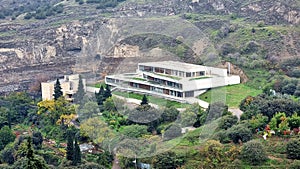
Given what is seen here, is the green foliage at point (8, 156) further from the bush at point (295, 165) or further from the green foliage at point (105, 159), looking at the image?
the bush at point (295, 165)

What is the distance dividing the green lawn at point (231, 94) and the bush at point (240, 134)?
3184 mm

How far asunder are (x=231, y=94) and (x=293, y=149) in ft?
20.0

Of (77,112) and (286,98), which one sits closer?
(286,98)

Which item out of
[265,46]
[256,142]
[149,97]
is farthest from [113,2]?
[256,142]

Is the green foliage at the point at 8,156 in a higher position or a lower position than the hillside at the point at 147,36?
lower

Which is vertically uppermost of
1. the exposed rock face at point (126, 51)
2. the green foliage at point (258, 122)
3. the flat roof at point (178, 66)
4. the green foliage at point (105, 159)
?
the exposed rock face at point (126, 51)

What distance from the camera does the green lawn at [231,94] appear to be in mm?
21500

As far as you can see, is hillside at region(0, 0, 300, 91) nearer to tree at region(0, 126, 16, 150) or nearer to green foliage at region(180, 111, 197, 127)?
green foliage at region(180, 111, 197, 127)

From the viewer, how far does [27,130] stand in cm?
2188

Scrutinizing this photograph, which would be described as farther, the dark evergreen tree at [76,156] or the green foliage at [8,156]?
the green foliage at [8,156]

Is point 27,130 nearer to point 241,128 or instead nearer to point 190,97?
point 190,97

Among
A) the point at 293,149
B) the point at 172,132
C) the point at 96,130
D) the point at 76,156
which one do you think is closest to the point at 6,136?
the point at 96,130

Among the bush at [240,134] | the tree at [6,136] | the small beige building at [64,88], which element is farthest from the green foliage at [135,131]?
the small beige building at [64,88]

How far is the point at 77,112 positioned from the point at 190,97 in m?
3.72
